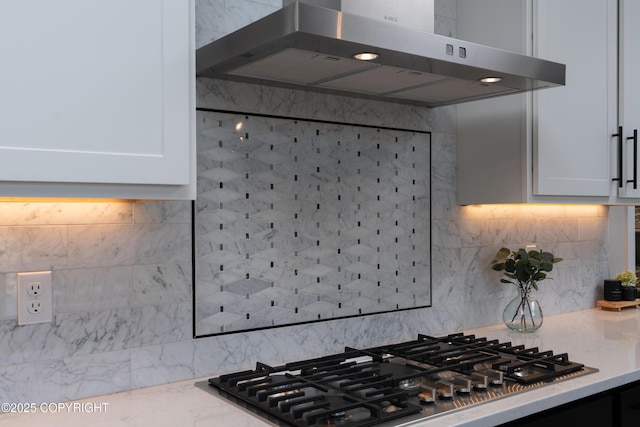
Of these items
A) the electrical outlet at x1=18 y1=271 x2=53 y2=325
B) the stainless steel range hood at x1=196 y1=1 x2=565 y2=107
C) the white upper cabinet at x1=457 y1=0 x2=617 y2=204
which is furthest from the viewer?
the white upper cabinet at x1=457 y1=0 x2=617 y2=204

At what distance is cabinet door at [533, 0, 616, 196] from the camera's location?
2.19 meters

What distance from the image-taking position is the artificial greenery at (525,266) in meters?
2.33

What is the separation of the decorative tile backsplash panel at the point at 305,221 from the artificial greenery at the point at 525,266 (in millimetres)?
334

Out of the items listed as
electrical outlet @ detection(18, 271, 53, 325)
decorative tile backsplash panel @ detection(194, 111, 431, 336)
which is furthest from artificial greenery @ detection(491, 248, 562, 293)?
electrical outlet @ detection(18, 271, 53, 325)

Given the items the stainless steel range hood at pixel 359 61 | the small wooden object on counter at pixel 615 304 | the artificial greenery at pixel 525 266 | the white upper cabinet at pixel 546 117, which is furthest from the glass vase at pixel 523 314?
the stainless steel range hood at pixel 359 61

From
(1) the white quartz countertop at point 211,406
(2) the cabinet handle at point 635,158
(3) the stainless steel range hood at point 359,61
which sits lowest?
(1) the white quartz countertop at point 211,406

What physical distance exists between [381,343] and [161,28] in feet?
4.32

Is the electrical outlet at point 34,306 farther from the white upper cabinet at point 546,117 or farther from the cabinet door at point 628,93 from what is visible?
the cabinet door at point 628,93

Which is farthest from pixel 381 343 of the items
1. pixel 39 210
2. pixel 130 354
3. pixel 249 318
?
pixel 39 210

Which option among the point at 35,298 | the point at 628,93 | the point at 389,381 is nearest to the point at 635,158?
the point at 628,93

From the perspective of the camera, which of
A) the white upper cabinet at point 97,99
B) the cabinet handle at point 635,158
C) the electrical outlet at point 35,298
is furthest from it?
the cabinet handle at point 635,158

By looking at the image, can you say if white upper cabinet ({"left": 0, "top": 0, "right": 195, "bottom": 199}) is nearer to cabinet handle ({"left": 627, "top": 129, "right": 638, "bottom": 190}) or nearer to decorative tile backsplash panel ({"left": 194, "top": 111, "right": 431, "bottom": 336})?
decorative tile backsplash panel ({"left": 194, "top": 111, "right": 431, "bottom": 336})

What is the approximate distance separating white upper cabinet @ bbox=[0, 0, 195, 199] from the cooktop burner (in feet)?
1.77

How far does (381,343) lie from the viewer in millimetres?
2168
